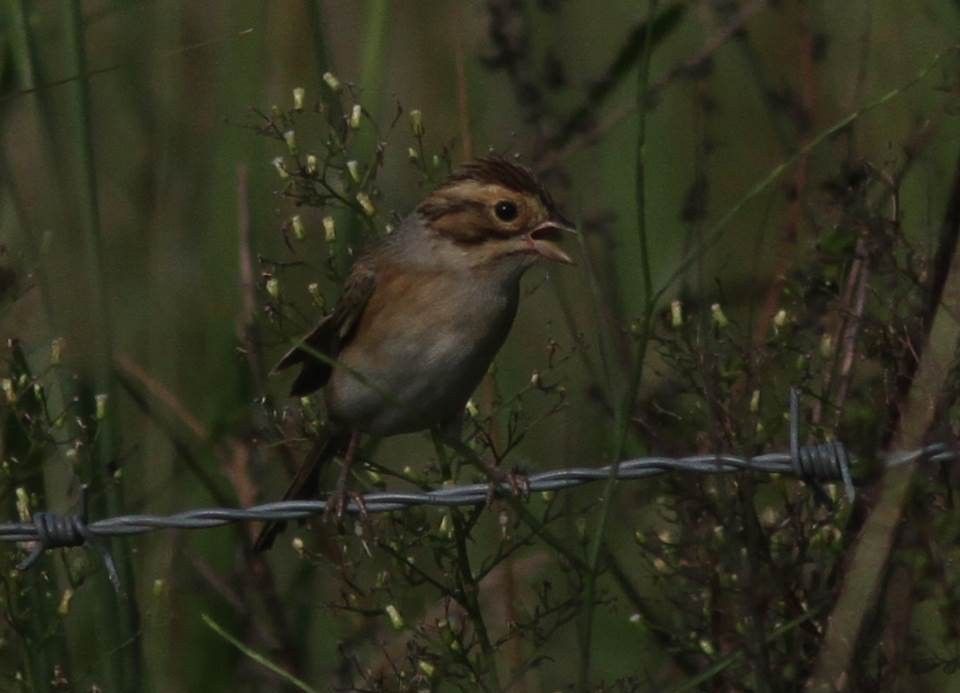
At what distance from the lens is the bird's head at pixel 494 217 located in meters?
4.79

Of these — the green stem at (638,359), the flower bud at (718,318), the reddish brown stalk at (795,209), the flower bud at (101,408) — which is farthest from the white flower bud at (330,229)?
the green stem at (638,359)

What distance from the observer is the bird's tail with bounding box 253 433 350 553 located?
5133 millimetres

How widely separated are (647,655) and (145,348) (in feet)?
5.82

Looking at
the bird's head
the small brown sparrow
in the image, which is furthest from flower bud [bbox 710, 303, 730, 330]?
the small brown sparrow

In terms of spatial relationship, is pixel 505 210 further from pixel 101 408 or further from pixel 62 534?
pixel 62 534

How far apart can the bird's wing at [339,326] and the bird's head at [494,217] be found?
20 cm

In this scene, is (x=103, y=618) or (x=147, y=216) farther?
(x=147, y=216)

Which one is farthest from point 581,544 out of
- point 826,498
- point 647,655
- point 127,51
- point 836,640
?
point 127,51

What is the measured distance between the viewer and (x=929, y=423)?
3568 millimetres

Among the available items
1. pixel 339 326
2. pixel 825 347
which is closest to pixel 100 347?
pixel 339 326

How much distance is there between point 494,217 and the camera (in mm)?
4871

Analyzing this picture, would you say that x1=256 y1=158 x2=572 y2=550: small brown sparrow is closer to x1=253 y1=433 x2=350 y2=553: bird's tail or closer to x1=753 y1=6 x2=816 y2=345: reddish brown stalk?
x1=253 y1=433 x2=350 y2=553: bird's tail

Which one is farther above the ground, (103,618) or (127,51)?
(127,51)

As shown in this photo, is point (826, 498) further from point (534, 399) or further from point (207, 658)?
point (534, 399)
